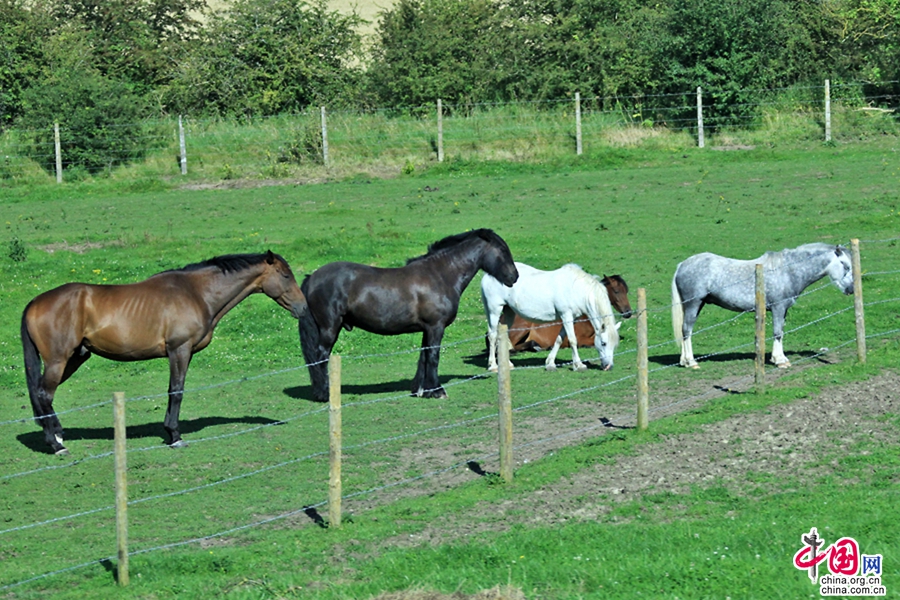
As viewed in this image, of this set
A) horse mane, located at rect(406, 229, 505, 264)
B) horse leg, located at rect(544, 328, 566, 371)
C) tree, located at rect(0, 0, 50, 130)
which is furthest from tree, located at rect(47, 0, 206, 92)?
horse mane, located at rect(406, 229, 505, 264)

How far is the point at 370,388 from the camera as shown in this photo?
1700 cm

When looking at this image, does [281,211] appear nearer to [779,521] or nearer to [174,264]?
[174,264]

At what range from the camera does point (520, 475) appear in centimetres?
1181

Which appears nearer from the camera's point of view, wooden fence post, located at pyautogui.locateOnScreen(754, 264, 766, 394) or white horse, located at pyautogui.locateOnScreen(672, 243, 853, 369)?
wooden fence post, located at pyautogui.locateOnScreen(754, 264, 766, 394)

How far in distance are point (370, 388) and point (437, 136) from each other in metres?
19.5

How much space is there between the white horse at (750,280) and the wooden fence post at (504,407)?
6.01 m

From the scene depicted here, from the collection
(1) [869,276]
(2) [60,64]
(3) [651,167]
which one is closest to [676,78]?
(3) [651,167]

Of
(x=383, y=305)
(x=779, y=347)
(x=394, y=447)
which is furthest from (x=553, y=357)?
(x=394, y=447)

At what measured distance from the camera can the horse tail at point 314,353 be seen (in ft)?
52.7

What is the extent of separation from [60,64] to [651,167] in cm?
2304

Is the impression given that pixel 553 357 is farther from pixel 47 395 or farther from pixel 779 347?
pixel 47 395

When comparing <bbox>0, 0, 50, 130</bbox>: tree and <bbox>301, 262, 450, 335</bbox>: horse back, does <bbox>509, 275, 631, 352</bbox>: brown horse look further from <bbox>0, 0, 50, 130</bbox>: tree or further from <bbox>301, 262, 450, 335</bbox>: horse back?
<bbox>0, 0, 50, 130</bbox>: tree

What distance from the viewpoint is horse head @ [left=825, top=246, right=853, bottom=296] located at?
1703 cm

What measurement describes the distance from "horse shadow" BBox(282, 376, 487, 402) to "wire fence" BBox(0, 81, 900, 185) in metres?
17.3
